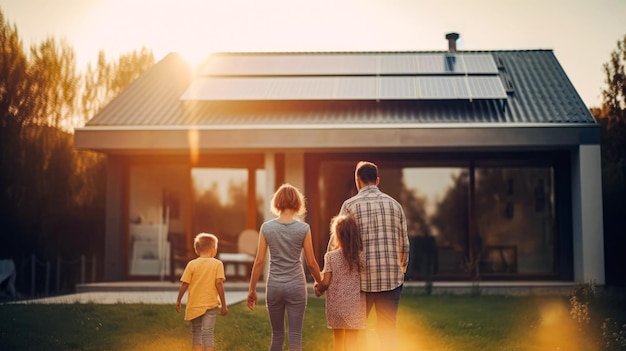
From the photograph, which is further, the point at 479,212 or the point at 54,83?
the point at 54,83

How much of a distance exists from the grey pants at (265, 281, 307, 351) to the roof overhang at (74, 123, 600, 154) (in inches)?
313

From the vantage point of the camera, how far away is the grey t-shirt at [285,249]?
18.0 feet

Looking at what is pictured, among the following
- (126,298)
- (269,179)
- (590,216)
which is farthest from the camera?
(269,179)

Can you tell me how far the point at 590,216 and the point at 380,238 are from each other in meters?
8.54

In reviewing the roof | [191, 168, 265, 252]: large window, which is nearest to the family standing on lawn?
the roof

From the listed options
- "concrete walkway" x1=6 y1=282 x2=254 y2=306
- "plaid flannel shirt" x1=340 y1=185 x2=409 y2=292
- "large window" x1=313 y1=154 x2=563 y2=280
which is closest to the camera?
"plaid flannel shirt" x1=340 y1=185 x2=409 y2=292

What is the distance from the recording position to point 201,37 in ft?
59.8

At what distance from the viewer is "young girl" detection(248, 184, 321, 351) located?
548 cm

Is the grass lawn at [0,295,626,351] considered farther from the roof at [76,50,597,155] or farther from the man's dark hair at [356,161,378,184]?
the roof at [76,50,597,155]

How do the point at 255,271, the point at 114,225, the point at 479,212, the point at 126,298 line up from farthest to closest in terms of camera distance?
1. the point at 114,225
2. the point at 479,212
3. the point at 126,298
4. the point at 255,271

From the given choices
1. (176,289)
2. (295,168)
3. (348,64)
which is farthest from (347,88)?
(176,289)

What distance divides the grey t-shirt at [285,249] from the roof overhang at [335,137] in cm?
780

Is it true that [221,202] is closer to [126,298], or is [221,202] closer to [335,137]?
[335,137]

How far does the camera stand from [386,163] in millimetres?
14430
